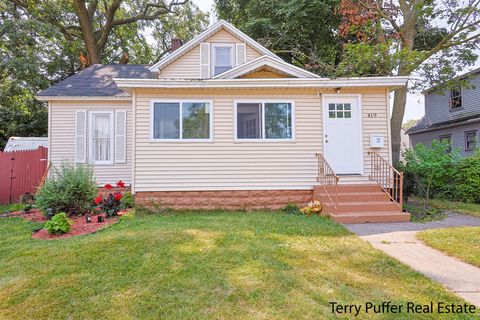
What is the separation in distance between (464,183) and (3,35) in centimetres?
2089

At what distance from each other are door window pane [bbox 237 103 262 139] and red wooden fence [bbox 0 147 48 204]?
7.16 meters

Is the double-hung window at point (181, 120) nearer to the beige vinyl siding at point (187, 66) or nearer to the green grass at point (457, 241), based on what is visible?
the beige vinyl siding at point (187, 66)

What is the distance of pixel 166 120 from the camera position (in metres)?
7.30

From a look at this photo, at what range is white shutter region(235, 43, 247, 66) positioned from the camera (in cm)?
1063

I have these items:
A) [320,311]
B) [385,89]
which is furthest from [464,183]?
[320,311]

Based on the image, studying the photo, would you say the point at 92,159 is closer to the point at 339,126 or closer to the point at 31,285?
the point at 31,285

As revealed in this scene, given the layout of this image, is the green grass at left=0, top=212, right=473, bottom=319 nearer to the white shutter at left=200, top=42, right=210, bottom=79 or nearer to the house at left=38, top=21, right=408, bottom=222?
the house at left=38, top=21, right=408, bottom=222

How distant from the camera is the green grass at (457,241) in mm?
3939

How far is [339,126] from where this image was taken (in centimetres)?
749

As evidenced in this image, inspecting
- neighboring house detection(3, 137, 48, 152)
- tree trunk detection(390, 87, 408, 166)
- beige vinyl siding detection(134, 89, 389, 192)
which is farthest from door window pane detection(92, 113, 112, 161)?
tree trunk detection(390, 87, 408, 166)

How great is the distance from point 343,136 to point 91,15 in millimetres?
18242

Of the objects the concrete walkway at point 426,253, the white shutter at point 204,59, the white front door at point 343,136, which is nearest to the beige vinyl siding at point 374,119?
the white front door at point 343,136

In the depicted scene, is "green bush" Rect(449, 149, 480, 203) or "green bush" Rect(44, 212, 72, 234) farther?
"green bush" Rect(449, 149, 480, 203)

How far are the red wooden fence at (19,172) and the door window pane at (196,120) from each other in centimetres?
586
